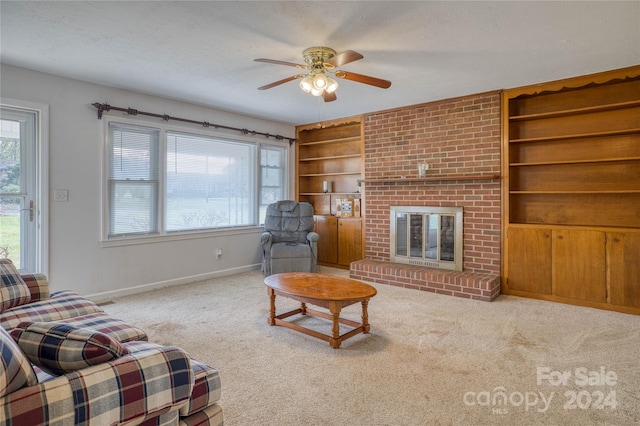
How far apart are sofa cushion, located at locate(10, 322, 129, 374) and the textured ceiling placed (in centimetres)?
200

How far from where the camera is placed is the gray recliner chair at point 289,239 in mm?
4875

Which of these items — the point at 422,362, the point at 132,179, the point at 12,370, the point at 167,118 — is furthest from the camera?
the point at 167,118

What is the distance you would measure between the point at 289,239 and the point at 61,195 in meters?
2.76

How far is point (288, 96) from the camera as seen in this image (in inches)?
172

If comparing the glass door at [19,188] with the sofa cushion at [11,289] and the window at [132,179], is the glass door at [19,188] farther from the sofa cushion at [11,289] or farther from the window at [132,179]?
the sofa cushion at [11,289]

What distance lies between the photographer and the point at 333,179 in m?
6.17

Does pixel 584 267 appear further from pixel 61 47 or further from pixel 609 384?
pixel 61 47

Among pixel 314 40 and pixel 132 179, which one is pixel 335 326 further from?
pixel 132 179

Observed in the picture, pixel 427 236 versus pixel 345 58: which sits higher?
pixel 345 58

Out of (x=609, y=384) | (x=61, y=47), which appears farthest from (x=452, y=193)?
(x=61, y=47)

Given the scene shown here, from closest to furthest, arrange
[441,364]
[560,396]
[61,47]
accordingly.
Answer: [560,396]
[441,364]
[61,47]

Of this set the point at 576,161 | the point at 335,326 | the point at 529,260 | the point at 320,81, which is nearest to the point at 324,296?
the point at 335,326

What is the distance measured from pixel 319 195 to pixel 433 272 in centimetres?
259

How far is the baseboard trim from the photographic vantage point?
12.9 feet
